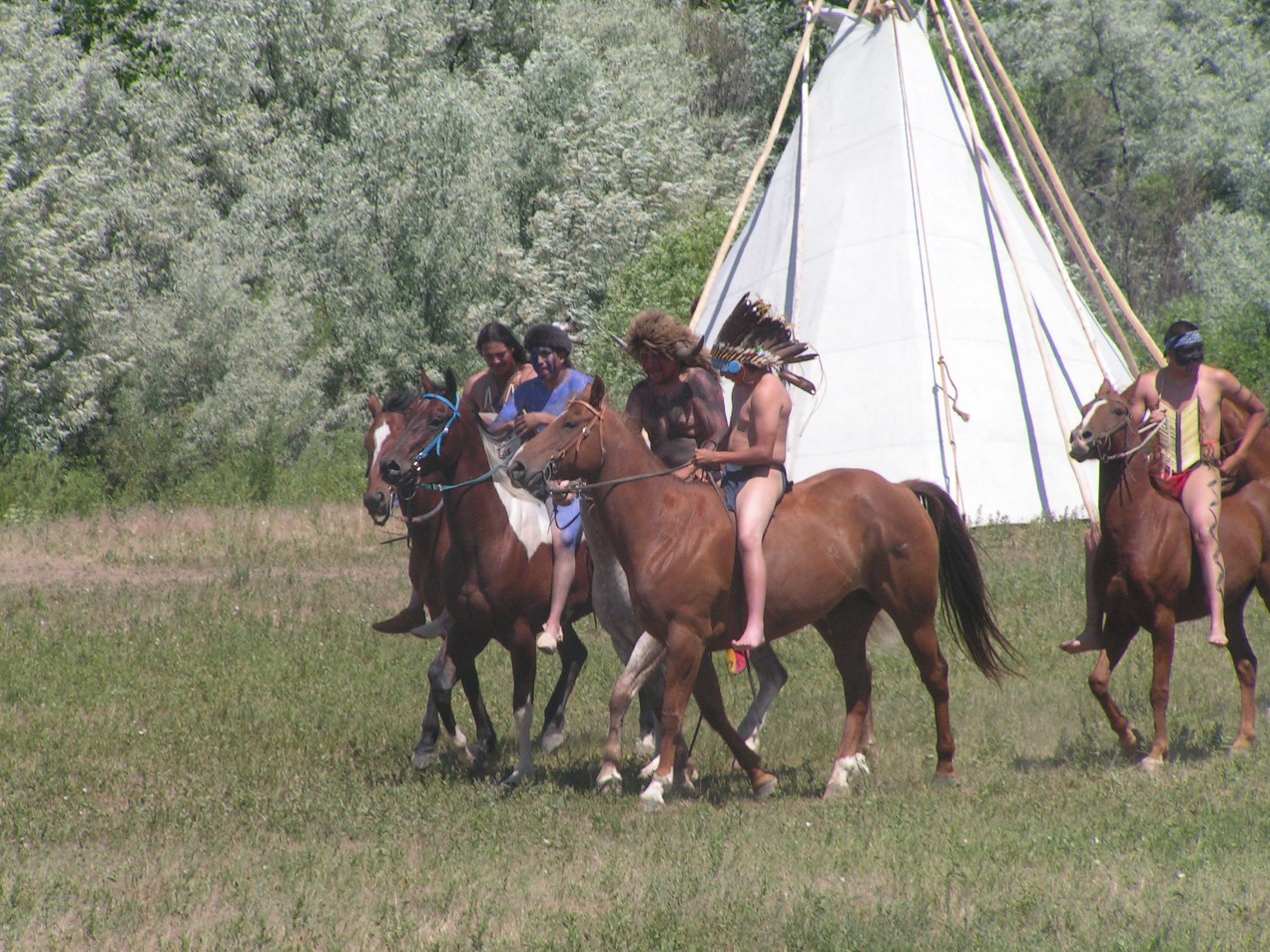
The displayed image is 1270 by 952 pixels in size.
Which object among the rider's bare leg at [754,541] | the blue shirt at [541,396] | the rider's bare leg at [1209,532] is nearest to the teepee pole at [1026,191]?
the rider's bare leg at [1209,532]

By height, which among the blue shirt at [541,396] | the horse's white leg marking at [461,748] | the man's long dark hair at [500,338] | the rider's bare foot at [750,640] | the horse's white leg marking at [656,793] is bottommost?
the horse's white leg marking at [461,748]

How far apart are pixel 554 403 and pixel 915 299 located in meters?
9.50

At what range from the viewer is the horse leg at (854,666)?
851cm

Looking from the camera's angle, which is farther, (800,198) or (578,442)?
(800,198)

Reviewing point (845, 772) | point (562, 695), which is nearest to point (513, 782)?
point (562, 695)

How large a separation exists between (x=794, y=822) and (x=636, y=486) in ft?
6.17

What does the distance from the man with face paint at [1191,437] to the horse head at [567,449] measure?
3.18 m

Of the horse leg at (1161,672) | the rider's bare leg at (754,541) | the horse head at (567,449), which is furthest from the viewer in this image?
the horse leg at (1161,672)

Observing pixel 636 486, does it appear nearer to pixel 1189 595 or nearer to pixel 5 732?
pixel 1189 595

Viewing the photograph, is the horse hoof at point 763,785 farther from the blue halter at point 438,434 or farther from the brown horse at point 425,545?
the blue halter at point 438,434

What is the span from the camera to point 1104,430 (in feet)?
26.7

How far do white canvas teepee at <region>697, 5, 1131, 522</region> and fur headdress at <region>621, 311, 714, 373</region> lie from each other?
8.29 metres

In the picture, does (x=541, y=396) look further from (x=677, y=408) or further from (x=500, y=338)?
(x=677, y=408)

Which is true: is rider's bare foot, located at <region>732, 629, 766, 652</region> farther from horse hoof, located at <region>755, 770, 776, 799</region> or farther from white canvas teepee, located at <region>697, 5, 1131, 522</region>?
white canvas teepee, located at <region>697, 5, 1131, 522</region>
